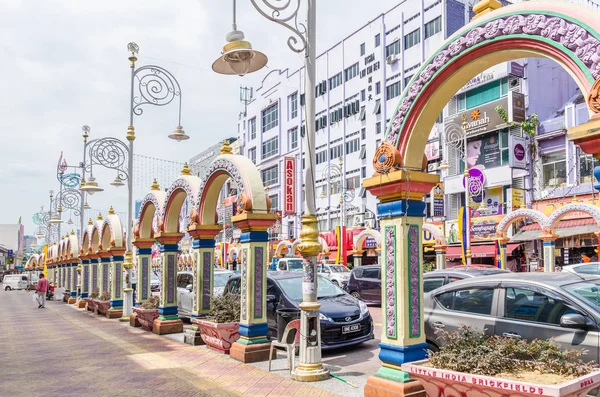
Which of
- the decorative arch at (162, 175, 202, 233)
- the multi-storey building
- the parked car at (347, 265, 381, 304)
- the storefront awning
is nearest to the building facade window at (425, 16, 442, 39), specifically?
the multi-storey building

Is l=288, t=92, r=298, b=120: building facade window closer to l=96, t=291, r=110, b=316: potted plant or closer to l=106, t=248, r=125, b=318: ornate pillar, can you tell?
l=96, t=291, r=110, b=316: potted plant

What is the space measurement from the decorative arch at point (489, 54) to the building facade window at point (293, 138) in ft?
144

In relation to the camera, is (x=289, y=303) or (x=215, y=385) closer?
(x=215, y=385)

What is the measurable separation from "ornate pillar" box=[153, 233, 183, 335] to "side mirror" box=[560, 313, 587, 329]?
33.5 feet

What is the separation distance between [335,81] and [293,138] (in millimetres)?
8267

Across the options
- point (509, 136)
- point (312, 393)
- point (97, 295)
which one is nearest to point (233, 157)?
point (312, 393)

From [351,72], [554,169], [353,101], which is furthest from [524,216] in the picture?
[351,72]

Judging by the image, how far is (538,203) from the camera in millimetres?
26969

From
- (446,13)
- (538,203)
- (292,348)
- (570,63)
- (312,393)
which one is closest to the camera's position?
(570,63)

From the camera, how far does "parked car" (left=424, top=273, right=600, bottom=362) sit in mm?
6074

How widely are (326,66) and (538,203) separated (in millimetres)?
24508

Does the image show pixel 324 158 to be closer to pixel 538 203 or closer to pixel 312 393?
pixel 538 203

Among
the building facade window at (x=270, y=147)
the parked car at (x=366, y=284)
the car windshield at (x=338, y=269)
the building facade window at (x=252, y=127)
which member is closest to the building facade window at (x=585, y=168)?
the parked car at (x=366, y=284)

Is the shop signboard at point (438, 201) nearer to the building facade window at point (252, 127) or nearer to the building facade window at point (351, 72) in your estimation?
the building facade window at point (351, 72)
